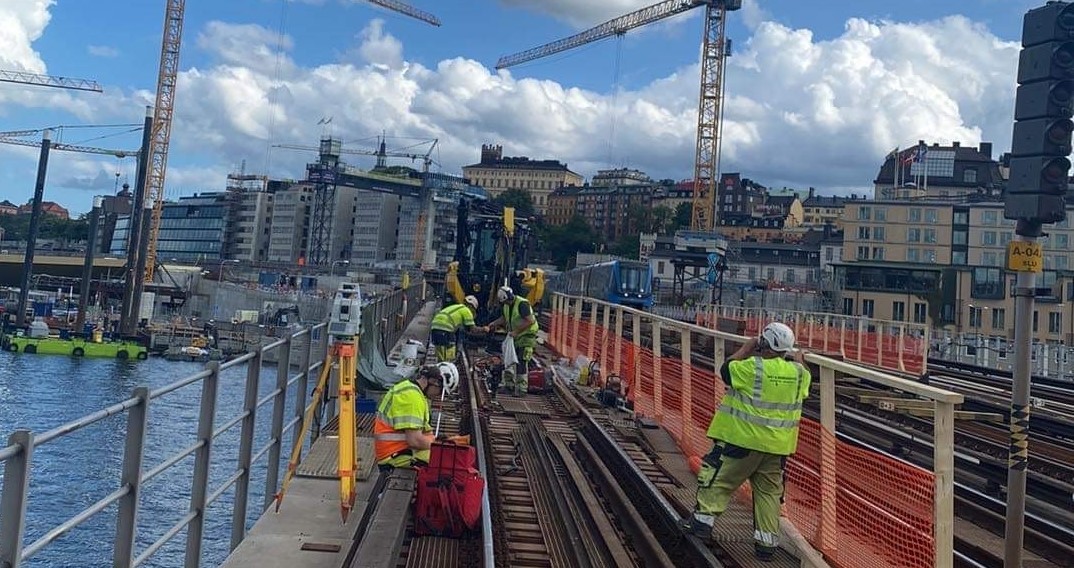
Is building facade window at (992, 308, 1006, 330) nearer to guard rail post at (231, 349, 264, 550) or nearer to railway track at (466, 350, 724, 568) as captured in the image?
railway track at (466, 350, 724, 568)

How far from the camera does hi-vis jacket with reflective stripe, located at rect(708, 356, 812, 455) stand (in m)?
5.88

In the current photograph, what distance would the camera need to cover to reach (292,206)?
15825 centimetres

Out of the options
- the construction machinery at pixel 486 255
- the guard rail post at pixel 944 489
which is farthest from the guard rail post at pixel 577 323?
the guard rail post at pixel 944 489

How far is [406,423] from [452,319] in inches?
228

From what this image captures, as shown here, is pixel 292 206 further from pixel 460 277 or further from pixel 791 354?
pixel 791 354

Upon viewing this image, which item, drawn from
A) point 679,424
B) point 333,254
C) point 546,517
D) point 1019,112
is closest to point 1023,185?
point 1019,112

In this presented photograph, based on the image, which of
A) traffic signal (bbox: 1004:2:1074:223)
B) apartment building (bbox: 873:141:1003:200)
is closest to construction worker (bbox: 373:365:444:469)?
traffic signal (bbox: 1004:2:1074:223)

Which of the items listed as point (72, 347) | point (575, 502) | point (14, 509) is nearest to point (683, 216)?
point (72, 347)

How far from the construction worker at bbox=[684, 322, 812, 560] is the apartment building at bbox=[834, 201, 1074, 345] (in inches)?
1847

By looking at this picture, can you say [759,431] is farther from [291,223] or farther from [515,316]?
[291,223]

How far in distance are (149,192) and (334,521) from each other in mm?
90502

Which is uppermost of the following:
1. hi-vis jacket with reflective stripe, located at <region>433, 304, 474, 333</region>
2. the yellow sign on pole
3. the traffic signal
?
the traffic signal

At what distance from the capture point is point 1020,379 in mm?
5844

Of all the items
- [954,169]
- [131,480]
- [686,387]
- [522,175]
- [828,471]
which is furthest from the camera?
[522,175]
